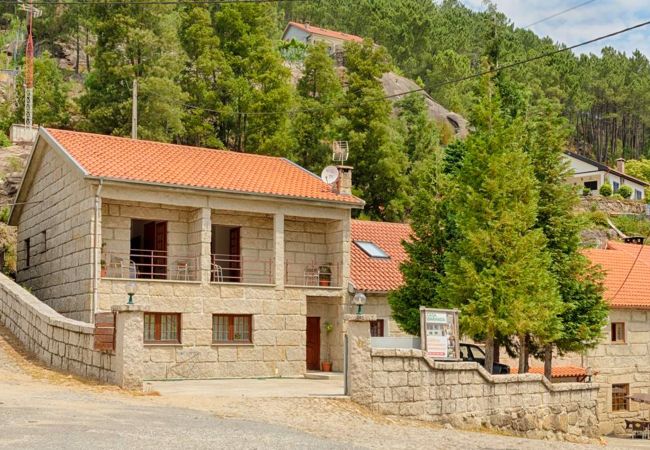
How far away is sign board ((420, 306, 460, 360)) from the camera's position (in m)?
19.2

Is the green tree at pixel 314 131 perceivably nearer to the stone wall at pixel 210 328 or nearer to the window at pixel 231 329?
the stone wall at pixel 210 328

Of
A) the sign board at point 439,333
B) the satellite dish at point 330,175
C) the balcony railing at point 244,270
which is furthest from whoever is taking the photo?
the satellite dish at point 330,175

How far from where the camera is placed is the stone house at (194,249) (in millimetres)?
24203

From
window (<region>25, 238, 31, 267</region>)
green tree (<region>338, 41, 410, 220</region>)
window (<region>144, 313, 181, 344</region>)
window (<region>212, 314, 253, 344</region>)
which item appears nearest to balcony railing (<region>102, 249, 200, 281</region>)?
window (<region>144, 313, 181, 344</region>)

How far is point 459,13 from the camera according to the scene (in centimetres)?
11612

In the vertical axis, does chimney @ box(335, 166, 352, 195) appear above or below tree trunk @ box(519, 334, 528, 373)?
above

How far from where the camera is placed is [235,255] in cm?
2736

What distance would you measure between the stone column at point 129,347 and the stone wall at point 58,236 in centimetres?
650

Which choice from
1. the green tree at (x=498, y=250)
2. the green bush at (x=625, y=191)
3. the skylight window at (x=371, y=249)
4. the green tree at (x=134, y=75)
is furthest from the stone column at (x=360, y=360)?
the green bush at (x=625, y=191)

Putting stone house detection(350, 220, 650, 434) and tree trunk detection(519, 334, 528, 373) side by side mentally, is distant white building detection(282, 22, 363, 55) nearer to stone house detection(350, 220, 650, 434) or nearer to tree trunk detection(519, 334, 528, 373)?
stone house detection(350, 220, 650, 434)

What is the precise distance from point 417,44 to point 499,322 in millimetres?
74689

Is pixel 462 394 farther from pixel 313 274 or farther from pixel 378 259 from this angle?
pixel 378 259

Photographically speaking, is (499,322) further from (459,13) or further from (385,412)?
(459,13)

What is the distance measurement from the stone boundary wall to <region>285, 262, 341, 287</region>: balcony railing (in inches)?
338
